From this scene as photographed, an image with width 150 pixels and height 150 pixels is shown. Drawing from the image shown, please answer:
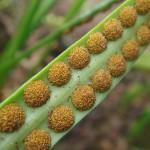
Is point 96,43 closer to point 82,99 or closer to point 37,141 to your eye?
point 82,99

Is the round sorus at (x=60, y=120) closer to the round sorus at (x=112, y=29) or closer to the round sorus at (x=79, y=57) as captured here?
the round sorus at (x=79, y=57)

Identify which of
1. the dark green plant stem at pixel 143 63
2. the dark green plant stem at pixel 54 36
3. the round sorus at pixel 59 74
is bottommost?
the dark green plant stem at pixel 143 63

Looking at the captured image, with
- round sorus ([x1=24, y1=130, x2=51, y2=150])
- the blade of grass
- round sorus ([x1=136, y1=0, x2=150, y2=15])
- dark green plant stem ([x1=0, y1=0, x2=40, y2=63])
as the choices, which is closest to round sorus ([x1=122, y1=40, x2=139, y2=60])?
the blade of grass

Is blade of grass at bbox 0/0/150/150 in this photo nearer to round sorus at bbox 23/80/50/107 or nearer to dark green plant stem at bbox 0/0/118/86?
round sorus at bbox 23/80/50/107

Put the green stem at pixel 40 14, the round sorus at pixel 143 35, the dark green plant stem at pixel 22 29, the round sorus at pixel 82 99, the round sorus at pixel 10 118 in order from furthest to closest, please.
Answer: the green stem at pixel 40 14 → the dark green plant stem at pixel 22 29 → the round sorus at pixel 143 35 → the round sorus at pixel 82 99 → the round sorus at pixel 10 118

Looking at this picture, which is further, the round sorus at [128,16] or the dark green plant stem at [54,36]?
the dark green plant stem at [54,36]

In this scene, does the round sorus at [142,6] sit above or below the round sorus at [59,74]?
below

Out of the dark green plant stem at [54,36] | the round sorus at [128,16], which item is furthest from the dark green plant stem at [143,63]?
the round sorus at [128,16]

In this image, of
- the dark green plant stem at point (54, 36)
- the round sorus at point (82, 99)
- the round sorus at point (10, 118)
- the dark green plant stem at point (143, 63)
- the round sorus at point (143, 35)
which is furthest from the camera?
the dark green plant stem at point (143, 63)
